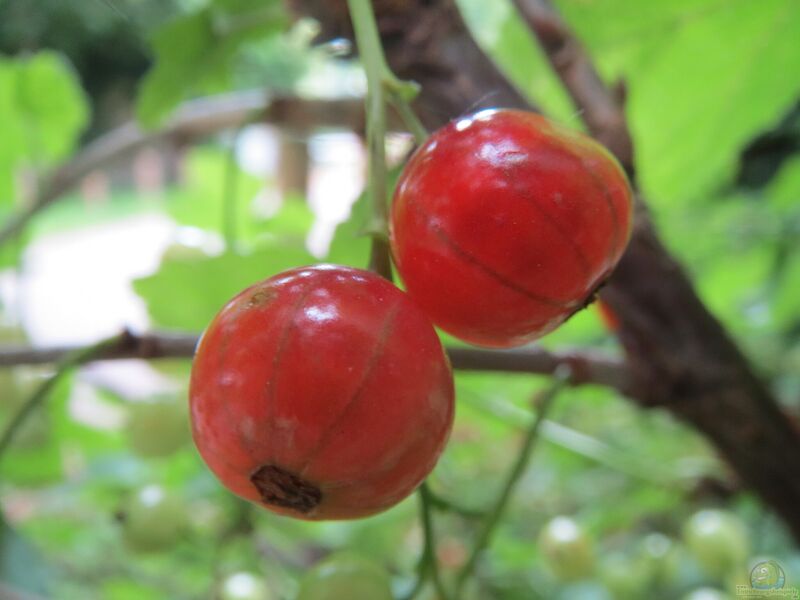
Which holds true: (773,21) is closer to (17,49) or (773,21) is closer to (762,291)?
(762,291)

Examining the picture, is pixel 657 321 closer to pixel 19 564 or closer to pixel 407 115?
pixel 407 115

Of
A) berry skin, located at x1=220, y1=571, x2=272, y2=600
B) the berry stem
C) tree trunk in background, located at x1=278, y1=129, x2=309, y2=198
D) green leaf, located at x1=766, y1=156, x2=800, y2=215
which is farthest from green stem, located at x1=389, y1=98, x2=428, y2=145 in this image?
tree trunk in background, located at x1=278, y1=129, x2=309, y2=198

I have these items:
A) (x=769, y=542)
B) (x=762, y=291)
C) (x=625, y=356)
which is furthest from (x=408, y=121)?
(x=762, y=291)

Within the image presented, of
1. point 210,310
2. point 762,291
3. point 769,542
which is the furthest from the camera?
point 762,291

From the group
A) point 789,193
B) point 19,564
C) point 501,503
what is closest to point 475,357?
point 501,503

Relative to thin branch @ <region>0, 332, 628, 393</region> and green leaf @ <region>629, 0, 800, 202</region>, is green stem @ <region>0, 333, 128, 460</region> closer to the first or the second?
thin branch @ <region>0, 332, 628, 393</region>

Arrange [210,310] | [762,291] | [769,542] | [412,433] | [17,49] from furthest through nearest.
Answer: [762,291], [17,49], [769,542], [210,310], [412,433]

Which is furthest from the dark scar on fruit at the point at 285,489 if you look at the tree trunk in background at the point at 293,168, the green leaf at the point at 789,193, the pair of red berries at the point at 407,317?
the tree trunk in background at the point at 293,168
